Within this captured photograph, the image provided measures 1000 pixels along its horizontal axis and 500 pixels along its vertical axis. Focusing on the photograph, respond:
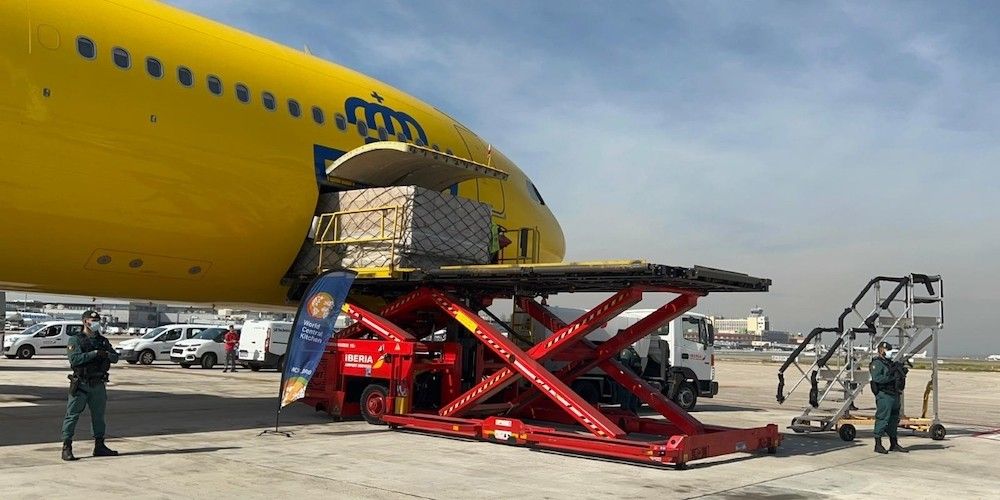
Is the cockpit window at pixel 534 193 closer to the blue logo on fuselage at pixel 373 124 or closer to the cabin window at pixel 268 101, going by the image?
the blue logo on fuselage at pixel 373 124

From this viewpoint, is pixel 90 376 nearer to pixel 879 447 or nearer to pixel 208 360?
pixel 879 447

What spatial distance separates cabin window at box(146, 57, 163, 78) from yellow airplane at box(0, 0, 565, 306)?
0.02m

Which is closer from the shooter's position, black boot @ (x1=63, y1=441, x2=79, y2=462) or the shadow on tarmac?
black boot @ (x1=63, y1=441, x2=79, y2=462)

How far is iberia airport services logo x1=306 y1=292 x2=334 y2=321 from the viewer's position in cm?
1410

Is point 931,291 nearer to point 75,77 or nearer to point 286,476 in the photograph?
point 286,476

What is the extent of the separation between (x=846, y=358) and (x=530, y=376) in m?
7.03

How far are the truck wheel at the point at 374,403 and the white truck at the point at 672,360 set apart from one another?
695 cm

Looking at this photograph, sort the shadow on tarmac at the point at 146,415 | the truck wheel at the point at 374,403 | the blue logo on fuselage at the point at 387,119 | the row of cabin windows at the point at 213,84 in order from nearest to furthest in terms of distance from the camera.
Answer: the row of cabin windows at the point at 213,84 < the shadow on tarmac at the point at 146,415 < the truck wheel at the point at 374,403 < the blue logo on fuselage at the point at 387,119

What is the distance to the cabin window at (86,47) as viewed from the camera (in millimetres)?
11898

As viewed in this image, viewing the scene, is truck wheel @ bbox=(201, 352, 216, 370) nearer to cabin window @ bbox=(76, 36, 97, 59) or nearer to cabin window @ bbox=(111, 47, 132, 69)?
cabin window @ bbox=(111, 47, 132, 69)

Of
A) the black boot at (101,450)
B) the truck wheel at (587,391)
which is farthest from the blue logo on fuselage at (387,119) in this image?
the black boot at (101,450)

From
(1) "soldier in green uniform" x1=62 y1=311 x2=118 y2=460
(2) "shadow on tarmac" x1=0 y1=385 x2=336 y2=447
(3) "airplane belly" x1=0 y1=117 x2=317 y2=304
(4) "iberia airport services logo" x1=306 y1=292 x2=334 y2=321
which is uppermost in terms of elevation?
(3) "airplane belly" x1=0 y1=117 x2=317 y2=304

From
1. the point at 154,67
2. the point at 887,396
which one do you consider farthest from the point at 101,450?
the point at 887,396

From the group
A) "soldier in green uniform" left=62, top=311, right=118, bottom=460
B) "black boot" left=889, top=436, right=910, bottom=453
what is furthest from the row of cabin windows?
"black boot" left=889, top=436, right=910, bottom=453
